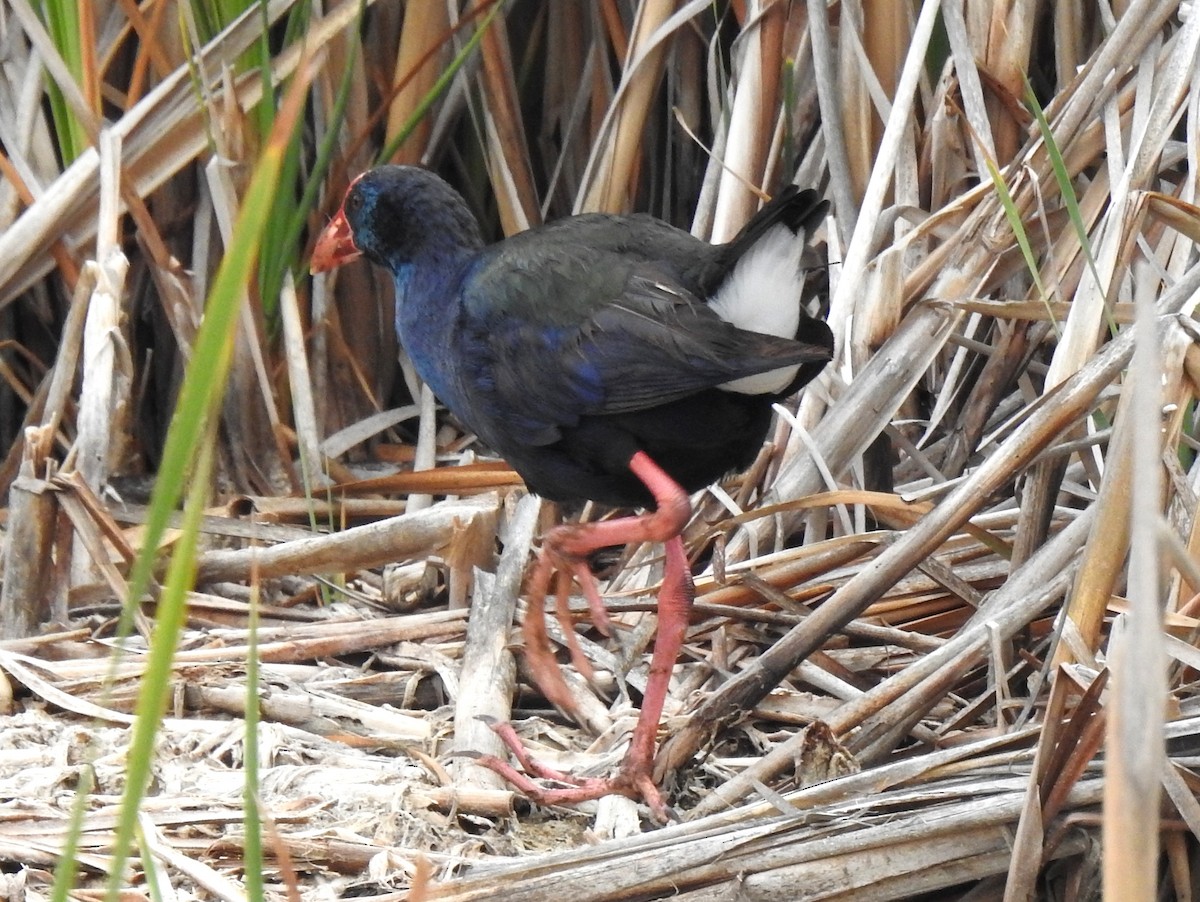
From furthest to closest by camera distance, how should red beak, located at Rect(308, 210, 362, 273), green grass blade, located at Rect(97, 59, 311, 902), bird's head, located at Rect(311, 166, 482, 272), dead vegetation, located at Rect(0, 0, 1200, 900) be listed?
1. red beak, located at Rect(308, 210, 362, 273)
2. bird's head, located at Rect(311, 166, 482, 272)
3. dead vegetation, located at Rect(0, 0, 1200, 900)
4. green grass blade, located at Rect(97, 59, 311, 902)

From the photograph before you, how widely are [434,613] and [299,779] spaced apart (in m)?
0.49

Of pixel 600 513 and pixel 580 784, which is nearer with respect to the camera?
pixel 580 784

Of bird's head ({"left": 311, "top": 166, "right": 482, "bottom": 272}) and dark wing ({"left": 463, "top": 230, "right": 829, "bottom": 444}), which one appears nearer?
dark wing ({"left": 463, "top": 230, "right": 829, "bottom": 444})

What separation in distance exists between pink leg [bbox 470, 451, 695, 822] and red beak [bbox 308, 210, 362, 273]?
0.65 meters

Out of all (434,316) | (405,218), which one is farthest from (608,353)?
(405,218)

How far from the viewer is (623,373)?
5.31 feet

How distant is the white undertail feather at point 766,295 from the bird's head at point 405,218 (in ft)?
1.51

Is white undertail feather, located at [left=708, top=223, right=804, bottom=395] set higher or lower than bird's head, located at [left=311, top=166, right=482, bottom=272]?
lower

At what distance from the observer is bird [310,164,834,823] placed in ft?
5.20

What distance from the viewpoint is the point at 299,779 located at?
5.11 ft

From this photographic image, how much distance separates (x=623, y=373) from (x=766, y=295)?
7.3 inches

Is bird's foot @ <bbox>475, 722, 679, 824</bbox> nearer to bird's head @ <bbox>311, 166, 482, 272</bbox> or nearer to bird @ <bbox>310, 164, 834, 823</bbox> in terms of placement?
bird @ <bbox>310, 164, 834, 823</bbox>

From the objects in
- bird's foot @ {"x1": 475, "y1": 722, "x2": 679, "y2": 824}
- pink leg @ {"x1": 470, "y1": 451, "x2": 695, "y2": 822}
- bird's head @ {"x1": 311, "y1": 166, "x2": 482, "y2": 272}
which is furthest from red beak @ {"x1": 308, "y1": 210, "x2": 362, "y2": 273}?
bird's foot @ {"x1": 475, "y1": 722, "x2": 679, "y2": 824}

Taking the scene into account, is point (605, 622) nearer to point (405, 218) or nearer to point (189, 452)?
point (405, 218)
